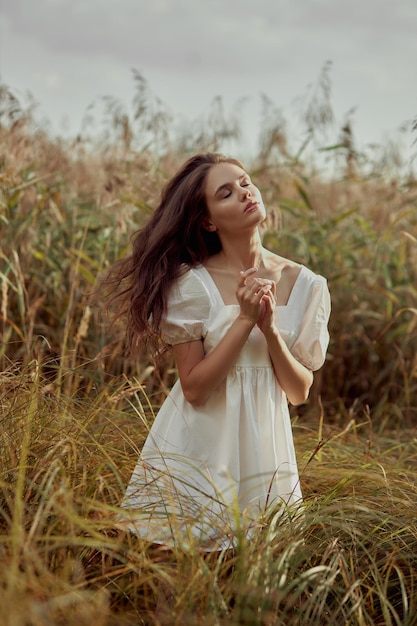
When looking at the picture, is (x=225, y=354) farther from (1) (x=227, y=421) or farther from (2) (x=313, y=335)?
(2) (x=313, y=335)

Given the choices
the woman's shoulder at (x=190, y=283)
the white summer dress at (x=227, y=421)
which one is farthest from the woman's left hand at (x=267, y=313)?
the woman's shoulder at (x=190, y=283)

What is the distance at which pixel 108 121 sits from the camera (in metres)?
5.05

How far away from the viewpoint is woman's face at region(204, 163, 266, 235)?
2373mm

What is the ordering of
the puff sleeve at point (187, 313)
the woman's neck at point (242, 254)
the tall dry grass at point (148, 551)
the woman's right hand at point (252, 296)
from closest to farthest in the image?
1. the tall dry grass at point (148, 551)
2. the woman's right hand at point (252, 296)
3. the puff sleeve at point (187, 313)
4. the woman's neck at point (242, 254)

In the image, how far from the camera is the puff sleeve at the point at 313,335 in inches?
94.2

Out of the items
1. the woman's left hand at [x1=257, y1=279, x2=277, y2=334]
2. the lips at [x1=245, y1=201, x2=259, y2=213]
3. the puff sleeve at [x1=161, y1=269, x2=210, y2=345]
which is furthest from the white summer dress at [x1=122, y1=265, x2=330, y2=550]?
the lips at [x1=245, y1=201, x2=259, y2=213]

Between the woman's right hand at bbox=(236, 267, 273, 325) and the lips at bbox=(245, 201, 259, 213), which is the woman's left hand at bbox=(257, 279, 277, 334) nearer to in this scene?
the woman's right hand at bbox=(236, 267, 273, 325)

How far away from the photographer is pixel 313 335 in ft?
7.85

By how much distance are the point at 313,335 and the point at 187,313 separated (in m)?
0.35

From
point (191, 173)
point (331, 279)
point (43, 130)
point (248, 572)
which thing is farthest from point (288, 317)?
point (43, 130)

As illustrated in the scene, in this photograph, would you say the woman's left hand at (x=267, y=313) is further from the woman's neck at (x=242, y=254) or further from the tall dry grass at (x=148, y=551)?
the tall dry grass at (x=148, y=551)

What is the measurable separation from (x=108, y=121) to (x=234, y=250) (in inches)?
112

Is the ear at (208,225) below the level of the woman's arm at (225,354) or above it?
above

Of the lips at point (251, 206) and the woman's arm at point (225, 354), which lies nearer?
the woman's arm at point (225, 354)
